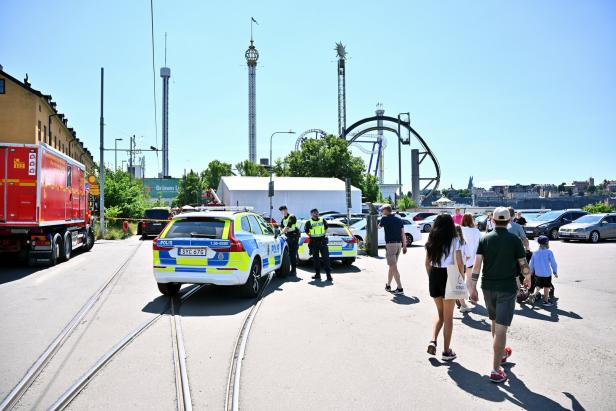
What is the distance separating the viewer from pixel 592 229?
23.2 meters

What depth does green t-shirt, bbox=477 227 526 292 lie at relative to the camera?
4.86 m

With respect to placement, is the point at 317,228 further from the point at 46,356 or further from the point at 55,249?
the point at 55,249

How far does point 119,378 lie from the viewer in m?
4.76

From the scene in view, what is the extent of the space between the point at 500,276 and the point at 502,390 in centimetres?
107

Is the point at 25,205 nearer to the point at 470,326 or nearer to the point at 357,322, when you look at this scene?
the point at 357,322

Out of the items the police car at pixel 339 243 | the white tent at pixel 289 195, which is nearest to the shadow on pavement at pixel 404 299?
the police car at pixel 339 243

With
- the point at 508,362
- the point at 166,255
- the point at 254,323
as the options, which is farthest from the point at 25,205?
the point at 508,362

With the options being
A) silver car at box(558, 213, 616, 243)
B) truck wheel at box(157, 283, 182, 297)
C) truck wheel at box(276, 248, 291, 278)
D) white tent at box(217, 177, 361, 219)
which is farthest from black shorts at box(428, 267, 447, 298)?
white tent at box(217, 177, 361, 219)

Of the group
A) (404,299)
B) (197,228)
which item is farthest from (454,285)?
(197,228)

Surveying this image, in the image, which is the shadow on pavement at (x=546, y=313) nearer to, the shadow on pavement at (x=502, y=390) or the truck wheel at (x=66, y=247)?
the shadow on pavement at (x=502, y=390)

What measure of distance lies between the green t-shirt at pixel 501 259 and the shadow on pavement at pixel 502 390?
2.93ft

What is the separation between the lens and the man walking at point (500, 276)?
478 cm

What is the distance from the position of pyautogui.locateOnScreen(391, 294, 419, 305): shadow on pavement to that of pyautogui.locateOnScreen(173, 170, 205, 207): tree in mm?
79382

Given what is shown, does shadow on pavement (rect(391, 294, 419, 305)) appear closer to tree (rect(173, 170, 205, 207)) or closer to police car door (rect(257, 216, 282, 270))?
police car door (rect(257, 216, 282, 270))
